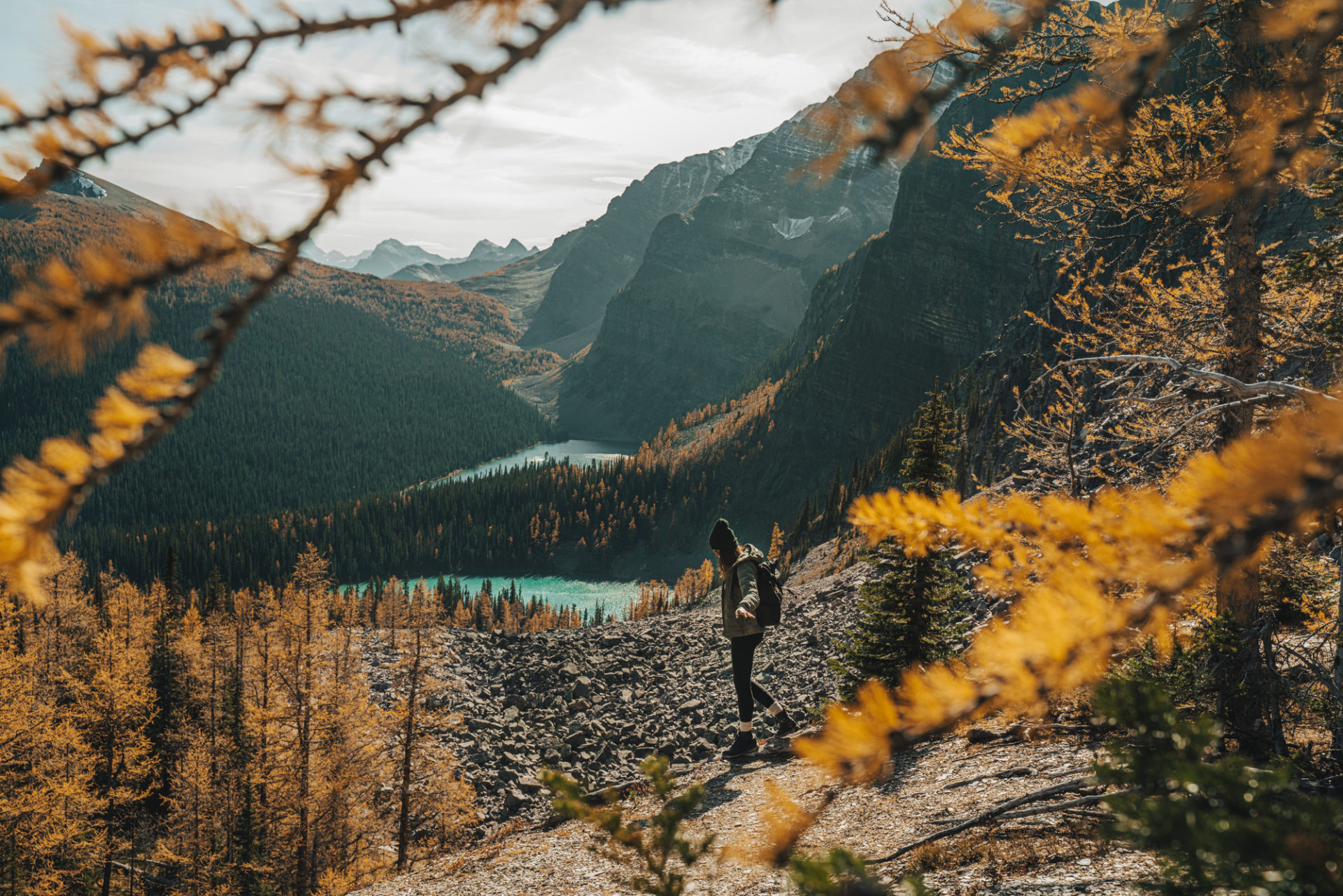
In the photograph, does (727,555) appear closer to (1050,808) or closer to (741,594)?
(741,594)

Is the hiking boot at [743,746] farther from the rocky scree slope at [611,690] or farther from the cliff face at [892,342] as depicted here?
the cliff face at [892,342]

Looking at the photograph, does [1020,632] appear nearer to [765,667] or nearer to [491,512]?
[765,667]

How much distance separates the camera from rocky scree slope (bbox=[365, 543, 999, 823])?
20.0 meters

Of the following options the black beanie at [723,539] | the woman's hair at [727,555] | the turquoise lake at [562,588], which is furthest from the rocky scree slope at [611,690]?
the turquoise lake at [562,588]

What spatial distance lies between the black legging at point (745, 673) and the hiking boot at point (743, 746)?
499mm

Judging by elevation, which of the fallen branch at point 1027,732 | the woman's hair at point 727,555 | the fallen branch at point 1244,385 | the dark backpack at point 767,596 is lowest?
the fallen branch at point 1027,732

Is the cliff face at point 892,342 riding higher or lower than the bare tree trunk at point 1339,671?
higher

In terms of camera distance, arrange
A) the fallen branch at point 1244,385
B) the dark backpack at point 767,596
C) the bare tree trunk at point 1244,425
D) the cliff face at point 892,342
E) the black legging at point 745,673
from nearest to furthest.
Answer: the fallen branch at point 1244,385, the bare tree trunk at point 1244,425, the dark backpack at point 767,596, the black legging at point 745,673, the cliff face at point 892,342

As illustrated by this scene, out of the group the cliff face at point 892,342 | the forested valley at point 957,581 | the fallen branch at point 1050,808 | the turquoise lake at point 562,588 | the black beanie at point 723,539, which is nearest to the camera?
the forested valley at point 957,581

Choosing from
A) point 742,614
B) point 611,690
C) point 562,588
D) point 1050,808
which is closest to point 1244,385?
point 1050,808

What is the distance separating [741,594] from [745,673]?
56.5 inches

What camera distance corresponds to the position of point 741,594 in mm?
8117

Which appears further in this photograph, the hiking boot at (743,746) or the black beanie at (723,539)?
the hiking boot at (743,746)

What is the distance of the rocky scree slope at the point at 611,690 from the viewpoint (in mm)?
19969
